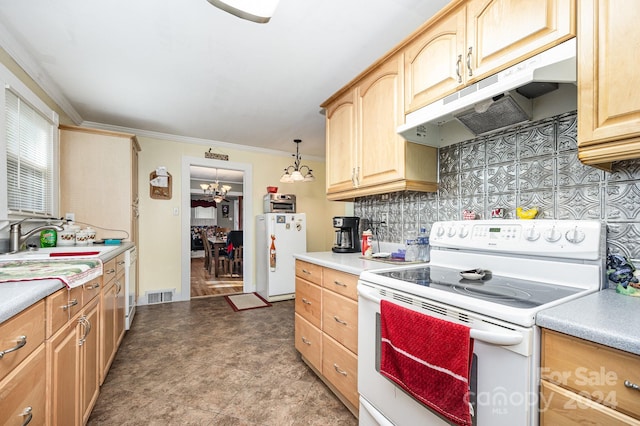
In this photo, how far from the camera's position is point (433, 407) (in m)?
1.01

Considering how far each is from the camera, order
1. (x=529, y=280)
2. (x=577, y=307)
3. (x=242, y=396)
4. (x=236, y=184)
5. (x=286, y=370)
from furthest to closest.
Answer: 1. (x=236, y=184)
2. (x=286, y=370)
3. (x=242, y=396)
4. (x=529, y=280)
5. (x=577, y=307)

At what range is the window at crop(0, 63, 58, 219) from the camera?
197 centimetres

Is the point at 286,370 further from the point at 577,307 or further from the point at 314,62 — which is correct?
the point at 314,62

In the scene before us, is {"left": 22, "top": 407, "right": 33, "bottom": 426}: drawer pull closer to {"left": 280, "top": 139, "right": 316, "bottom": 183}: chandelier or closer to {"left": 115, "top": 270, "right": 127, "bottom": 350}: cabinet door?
{"left": 115, "top": 270, "right": 127, "bottom": 350}: cabinet door

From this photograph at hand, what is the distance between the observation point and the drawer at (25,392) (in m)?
0.78

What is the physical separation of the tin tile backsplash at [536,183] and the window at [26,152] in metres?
2.86

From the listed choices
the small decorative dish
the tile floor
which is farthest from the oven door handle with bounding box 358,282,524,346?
the tile floor

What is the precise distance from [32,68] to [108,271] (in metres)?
1.73

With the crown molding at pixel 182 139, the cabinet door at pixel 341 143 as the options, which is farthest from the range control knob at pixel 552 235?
the crown molding at pixel 182 139

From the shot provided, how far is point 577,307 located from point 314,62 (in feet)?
7.05

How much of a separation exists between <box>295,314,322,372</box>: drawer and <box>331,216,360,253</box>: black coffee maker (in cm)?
64

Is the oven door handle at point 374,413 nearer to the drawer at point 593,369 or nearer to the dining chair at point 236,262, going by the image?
the drawer at point 593,369

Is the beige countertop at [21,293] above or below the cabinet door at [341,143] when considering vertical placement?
below

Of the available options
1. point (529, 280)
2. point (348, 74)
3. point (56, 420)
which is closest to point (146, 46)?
point (348, 74)
